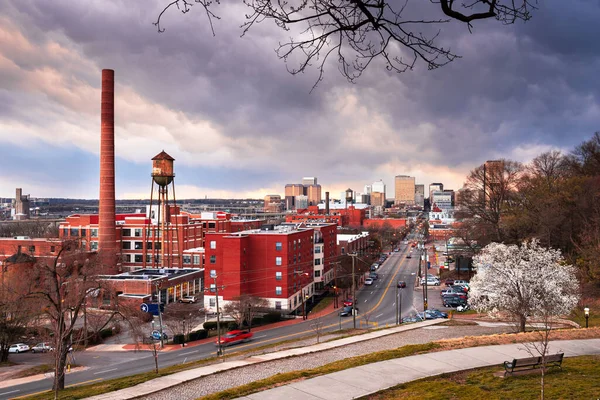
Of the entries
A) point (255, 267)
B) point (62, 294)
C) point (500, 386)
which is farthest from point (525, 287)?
point (62, 294)

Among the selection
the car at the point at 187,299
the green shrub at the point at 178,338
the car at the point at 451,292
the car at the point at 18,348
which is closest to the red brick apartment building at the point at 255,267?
the car at the point at 187,299

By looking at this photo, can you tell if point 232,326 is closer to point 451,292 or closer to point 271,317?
point 271,317

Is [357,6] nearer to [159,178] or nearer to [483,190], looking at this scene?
[483,190]

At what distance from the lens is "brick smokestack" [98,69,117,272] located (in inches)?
2680

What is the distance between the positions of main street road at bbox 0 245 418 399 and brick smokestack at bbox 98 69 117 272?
29.2 m

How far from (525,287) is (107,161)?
189 feet

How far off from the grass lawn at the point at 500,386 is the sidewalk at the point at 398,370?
582 mm

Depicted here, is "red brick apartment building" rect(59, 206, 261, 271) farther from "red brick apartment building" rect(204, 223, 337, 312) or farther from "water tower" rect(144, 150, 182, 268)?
"red brick apartment building" rect(204, 223, 337, 312)

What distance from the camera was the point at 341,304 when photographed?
6084 centimetres

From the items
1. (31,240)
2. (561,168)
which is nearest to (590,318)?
(561,168)

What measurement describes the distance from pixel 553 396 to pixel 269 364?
9787 millimetres

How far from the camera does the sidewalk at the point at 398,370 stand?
12.6 m

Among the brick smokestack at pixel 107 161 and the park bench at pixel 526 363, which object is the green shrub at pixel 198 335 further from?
the park bench at pixel 526 363

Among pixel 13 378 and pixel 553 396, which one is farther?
pixel 13 378
